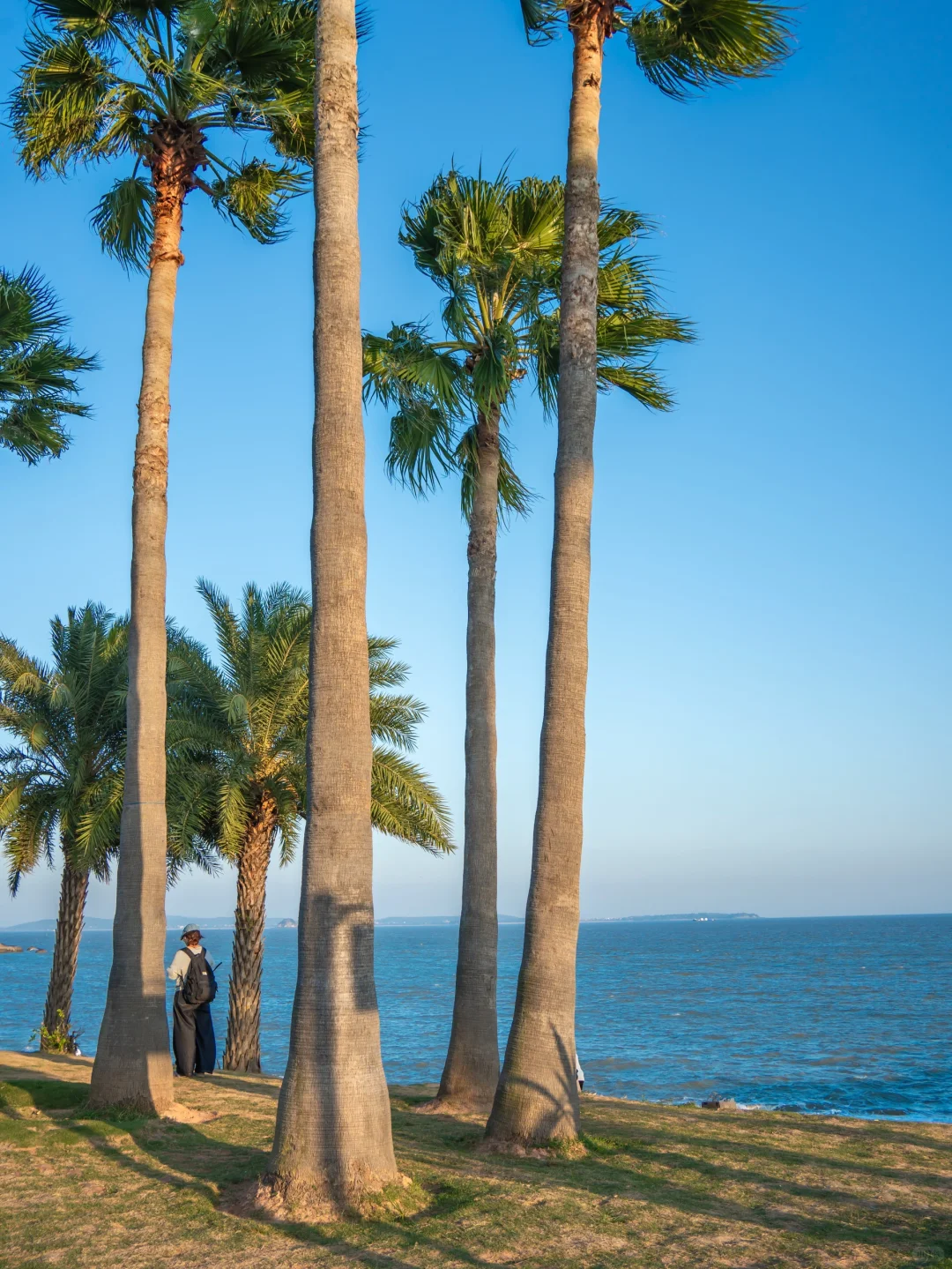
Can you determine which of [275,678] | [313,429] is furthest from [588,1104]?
[275,678]

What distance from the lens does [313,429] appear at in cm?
768

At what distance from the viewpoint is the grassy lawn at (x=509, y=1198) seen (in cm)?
561

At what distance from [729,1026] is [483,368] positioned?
40.5m

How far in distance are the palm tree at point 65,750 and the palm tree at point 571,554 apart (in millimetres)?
13112

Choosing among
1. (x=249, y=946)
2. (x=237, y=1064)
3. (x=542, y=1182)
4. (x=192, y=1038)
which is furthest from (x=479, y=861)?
(x=237, y=1064)

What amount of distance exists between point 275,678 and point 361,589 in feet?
40.9

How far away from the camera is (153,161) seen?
11.9 metres

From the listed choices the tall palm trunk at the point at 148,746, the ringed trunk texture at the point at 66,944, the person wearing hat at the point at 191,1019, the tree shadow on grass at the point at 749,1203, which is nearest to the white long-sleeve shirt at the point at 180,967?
the person wearing hat at the point at 191,1019

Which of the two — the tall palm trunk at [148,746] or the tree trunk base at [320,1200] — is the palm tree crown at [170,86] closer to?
the tall palm trunk at [148,746]

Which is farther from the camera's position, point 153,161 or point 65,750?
point 65,750

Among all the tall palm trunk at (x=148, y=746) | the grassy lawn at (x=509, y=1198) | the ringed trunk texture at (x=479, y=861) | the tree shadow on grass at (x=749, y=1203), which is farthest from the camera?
the ringed trunk texture at (x=479, y=861)

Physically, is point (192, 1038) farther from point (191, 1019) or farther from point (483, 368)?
point (483, 368)

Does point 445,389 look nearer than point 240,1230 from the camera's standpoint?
No

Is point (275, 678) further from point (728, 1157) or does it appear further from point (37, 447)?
point (728, 1157)
